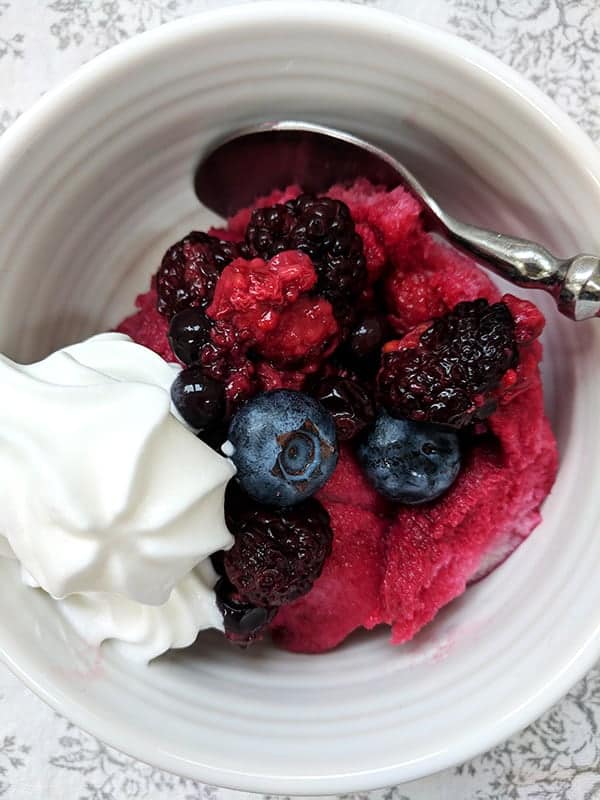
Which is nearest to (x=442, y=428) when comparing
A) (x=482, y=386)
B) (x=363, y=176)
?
(x=482, y=386)

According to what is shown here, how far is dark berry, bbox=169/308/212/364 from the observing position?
954 mm

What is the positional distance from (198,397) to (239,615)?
0.96 ft

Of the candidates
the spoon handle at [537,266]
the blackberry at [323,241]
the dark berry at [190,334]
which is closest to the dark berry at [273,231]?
the blackberry at [323,241]

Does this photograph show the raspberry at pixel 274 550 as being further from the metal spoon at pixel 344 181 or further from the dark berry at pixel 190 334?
the metal spoon at pixel 344 181

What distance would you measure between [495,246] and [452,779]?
0.80 meters

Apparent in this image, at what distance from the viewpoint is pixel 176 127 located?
3.39 feet

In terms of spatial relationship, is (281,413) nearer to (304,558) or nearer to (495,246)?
(304,558)

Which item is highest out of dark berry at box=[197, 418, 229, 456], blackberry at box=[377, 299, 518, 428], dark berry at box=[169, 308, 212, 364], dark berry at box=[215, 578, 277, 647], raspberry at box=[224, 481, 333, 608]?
dark berry at box=[169, 308, 212, 364]

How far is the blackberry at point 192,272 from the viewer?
39.4 inches

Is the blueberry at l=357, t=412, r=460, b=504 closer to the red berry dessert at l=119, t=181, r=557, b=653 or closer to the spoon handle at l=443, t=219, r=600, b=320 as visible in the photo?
the red berry dessert at l=119, t=181, r=557, b=653

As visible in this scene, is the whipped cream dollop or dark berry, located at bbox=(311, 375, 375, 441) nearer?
the whipped cream dollop

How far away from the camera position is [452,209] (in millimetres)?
1125

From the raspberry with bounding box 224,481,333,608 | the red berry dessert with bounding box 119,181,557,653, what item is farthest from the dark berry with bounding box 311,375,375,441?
the raspberry with bounding box 224,481,333,608

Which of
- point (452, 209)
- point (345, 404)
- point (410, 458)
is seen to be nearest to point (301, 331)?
point (345, 404)
